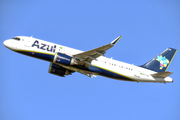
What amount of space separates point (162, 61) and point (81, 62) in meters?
17.7

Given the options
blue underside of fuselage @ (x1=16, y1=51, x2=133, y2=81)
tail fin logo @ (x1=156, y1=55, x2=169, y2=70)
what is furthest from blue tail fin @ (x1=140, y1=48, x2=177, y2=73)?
blue underside of fuselage @ (x1=16, y1=51, x2=133, y2=81)

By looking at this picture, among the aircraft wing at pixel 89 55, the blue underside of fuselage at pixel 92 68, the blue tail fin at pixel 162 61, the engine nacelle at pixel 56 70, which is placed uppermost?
the blue tail fin at pixel 162 61

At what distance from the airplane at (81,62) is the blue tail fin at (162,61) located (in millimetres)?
1730

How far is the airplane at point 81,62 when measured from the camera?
4019cm

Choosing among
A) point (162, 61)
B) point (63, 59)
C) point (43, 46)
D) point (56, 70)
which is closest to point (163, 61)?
point (162, 61)

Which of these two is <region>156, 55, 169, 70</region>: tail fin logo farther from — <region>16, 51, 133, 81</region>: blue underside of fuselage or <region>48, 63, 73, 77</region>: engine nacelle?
<region>48, 63, 73, 77</region>: engine nacelle

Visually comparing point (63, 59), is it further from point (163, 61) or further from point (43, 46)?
point (163, 61)

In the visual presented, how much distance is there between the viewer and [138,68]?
148 ft

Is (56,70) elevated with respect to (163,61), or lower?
lower

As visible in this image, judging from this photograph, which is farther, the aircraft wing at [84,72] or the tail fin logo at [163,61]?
the tail fin logo at [163,61]

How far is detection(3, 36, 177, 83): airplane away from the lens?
4019 cm

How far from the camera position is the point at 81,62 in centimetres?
4084

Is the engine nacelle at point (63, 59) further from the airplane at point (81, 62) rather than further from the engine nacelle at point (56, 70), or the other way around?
the engine nacelle at point (56, 70)

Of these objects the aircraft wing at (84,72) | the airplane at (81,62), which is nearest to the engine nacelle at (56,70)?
the airplane at (81,62)
